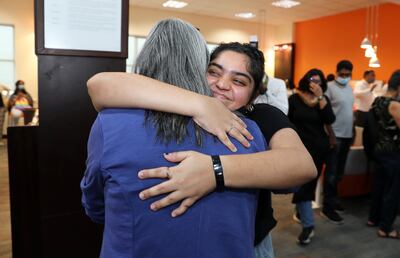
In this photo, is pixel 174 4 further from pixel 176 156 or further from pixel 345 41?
pixel 176 156

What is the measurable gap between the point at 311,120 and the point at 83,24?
216cm

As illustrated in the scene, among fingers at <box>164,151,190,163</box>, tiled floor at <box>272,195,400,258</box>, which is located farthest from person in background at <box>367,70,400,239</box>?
fingers at <box>164,151,190,163</box>

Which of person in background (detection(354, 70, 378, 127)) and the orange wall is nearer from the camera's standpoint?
person in background (detection(354, 70, 378, 127))

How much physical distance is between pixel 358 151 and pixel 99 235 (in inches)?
129

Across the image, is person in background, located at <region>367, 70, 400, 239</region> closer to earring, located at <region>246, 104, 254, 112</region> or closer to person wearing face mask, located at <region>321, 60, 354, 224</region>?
person wearing face mask, located at <region>321, 60, 354, 224</region>

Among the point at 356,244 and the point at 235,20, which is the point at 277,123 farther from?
the point at 235,20

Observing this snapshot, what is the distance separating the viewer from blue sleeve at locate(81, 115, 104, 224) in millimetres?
754

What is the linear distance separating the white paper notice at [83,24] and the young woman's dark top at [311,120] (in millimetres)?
1961

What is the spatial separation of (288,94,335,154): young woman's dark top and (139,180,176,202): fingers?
2486 mm

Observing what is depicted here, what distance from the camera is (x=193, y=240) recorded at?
2.52 feet

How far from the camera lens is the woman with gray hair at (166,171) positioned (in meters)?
0.73

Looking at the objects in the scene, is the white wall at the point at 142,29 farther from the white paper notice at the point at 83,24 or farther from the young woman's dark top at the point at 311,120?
the white paper notice at the point at 83,24

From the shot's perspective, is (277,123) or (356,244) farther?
(356,244)

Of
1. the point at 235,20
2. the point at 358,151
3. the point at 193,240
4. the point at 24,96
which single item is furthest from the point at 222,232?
the point at 235,20
